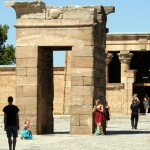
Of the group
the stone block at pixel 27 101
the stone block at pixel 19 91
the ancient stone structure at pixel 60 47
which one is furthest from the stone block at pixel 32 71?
the stone block at pixel 27 101

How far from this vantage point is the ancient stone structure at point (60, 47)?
2595cm

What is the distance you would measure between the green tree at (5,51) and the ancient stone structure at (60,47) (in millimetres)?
64583

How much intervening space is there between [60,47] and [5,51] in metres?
67.7

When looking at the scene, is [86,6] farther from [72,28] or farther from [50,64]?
[50,64]

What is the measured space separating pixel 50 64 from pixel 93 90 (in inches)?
115

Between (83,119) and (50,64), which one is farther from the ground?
(50,64)

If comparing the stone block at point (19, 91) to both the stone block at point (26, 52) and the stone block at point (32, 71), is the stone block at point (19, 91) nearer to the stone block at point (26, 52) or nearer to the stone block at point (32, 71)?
the stone block at point (32, 71)

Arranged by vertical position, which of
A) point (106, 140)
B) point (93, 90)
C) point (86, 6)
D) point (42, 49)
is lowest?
point (106, 140)

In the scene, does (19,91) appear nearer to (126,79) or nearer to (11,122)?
(11,122)

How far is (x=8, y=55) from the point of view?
9306 cm

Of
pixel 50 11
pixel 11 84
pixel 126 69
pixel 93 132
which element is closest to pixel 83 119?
pixel 93 132

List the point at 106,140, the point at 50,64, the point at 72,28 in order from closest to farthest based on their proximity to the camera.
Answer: the point at 106,140, the point at 72,28, the point at 50,64

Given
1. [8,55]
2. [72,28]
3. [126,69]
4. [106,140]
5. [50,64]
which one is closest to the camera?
[106,140]

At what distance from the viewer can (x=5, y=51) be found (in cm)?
9381
